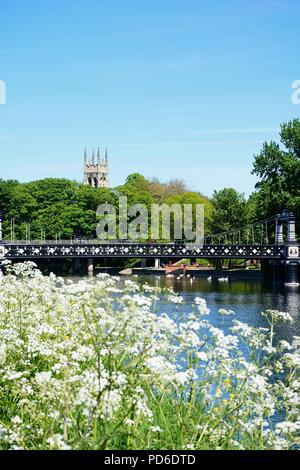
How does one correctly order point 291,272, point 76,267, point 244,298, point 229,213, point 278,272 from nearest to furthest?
point 244,298 → point 291,272 → point 278,272 → point 76,267 → point 229,213

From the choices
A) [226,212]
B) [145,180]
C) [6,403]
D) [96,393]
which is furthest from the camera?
[145,180]

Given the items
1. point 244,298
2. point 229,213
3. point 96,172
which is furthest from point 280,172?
point 96,172

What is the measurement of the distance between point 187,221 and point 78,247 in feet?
80.6

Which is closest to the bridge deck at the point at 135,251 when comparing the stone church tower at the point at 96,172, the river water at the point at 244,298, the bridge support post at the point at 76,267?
the river water at the point at 244,298

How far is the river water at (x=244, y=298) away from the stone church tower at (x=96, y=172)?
110492mm

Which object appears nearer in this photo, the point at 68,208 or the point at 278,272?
the point at 278,272

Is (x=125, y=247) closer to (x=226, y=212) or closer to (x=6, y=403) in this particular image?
(x=226, y=212)

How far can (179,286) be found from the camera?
65.2 meters

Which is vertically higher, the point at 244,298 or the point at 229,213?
the point at 229,213

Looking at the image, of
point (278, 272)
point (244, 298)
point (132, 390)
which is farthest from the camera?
point (278, 272)

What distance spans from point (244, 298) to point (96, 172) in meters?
136

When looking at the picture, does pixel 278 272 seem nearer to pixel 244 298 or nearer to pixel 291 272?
pixel 291 272

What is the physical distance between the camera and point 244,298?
169 feet

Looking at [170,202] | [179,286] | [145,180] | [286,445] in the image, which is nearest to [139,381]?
[286,445]
